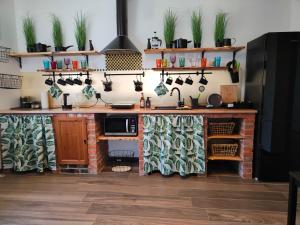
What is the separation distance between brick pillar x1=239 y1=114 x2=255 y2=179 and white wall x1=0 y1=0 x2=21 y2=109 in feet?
11.4

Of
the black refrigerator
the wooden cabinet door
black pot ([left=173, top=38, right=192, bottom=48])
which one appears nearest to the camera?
the black refrigerator

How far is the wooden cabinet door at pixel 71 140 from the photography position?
299 cm

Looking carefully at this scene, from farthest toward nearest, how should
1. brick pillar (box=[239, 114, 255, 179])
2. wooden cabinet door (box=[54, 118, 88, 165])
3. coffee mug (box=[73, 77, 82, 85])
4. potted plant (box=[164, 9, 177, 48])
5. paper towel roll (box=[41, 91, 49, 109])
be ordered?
coffee mug (box=[73, 77, 82, 85]) → paper towel roll (box=[41, 91, 49, 109]) → potted plant (box=[164, 9, 177, 48]) → wooden cabinet door (box=[54, 118, 88, 165]) → brick pillar (box=[239, 114, 255, 179])

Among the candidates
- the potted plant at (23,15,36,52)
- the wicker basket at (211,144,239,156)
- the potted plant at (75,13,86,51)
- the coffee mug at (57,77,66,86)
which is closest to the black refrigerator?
the wicker basket at (211,144,239,156)

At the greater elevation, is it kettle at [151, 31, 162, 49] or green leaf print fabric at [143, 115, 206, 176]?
kettle at [151, 31, 162, 49]

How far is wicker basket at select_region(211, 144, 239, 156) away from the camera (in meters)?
3.01

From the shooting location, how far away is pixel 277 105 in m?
2.55

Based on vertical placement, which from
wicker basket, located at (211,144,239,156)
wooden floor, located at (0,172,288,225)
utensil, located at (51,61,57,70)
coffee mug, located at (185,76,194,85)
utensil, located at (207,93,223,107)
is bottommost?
wooden floor, located at (0,172,288,225)

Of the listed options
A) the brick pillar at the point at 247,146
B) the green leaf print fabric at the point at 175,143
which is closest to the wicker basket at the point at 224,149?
the brick pillar at the point at 247,146

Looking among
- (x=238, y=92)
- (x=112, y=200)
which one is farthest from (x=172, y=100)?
(x=112, y=200)

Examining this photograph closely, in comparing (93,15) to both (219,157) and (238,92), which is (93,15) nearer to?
(238,92)

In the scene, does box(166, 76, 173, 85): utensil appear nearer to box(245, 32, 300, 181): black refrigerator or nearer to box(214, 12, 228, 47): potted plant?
box(214, 12, 228, 47): potted plant

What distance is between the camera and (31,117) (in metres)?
3.00

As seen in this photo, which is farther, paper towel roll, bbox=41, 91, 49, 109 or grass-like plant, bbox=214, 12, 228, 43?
paper towel roll, bbox=41, 91, 49, 109
